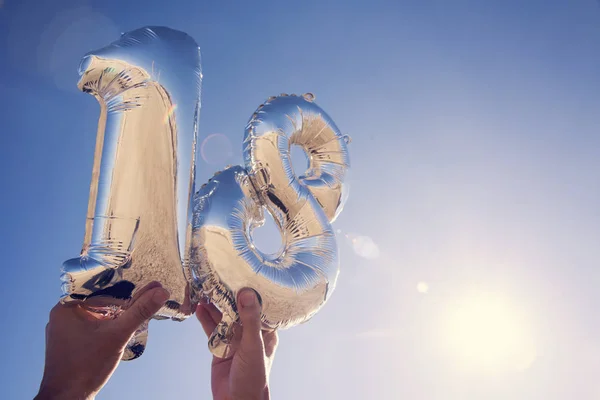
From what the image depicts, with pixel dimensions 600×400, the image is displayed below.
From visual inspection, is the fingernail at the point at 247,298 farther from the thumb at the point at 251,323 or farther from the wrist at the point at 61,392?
the wrist at the point at 61,392

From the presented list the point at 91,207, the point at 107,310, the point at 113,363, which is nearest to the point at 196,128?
the point at 91,207

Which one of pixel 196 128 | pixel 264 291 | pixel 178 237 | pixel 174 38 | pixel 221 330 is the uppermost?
pixel 174 38

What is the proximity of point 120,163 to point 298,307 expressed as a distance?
43.5 inches

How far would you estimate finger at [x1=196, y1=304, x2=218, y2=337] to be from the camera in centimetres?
289

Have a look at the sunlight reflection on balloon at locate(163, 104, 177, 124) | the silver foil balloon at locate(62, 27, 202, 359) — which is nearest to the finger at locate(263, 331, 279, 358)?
the silver foil balloon at locate(62, 27, 202, 359)

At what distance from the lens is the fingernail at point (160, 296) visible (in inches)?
83.6

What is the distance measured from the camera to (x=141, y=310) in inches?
81.4

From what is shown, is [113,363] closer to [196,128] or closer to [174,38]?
[196,128]

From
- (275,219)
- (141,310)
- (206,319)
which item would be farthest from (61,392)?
(275,219)

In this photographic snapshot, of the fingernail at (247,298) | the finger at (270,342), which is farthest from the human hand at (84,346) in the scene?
the finger at (270,342)

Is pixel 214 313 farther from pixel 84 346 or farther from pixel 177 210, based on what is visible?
pixel 84 346

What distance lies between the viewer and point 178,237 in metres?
2.38

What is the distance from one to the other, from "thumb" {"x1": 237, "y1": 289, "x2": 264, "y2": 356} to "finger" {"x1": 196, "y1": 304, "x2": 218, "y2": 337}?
2.24ft

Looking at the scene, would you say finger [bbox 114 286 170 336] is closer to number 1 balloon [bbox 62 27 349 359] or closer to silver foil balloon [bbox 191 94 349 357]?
number 1 balloon [bbox 62 27 349 359]
